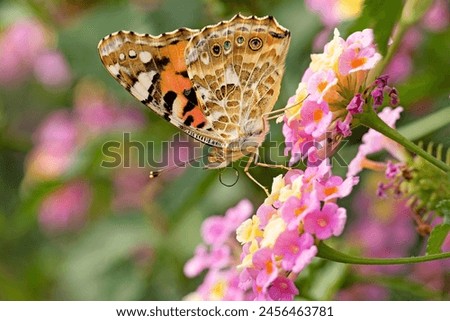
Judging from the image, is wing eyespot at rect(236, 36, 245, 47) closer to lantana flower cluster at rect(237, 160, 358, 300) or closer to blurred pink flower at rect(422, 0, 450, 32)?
lantana flower cluster at rect(237, 160, 358, 300)

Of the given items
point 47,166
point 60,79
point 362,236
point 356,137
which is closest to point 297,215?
point 356,137

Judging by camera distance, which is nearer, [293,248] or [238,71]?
[293,248]

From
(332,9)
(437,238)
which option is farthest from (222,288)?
(332,9)

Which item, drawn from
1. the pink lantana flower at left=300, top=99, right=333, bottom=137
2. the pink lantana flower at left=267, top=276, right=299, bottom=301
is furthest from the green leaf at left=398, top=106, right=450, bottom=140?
the pink lantana flower at left=267, top=276, right=299, bottom=301

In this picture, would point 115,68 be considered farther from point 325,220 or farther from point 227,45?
point 325,220

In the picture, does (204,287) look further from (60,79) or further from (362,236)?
(60,79)

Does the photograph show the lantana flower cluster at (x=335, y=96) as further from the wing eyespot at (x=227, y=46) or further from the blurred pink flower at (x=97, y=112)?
the blurred pink flower at (x=97, y=112)
